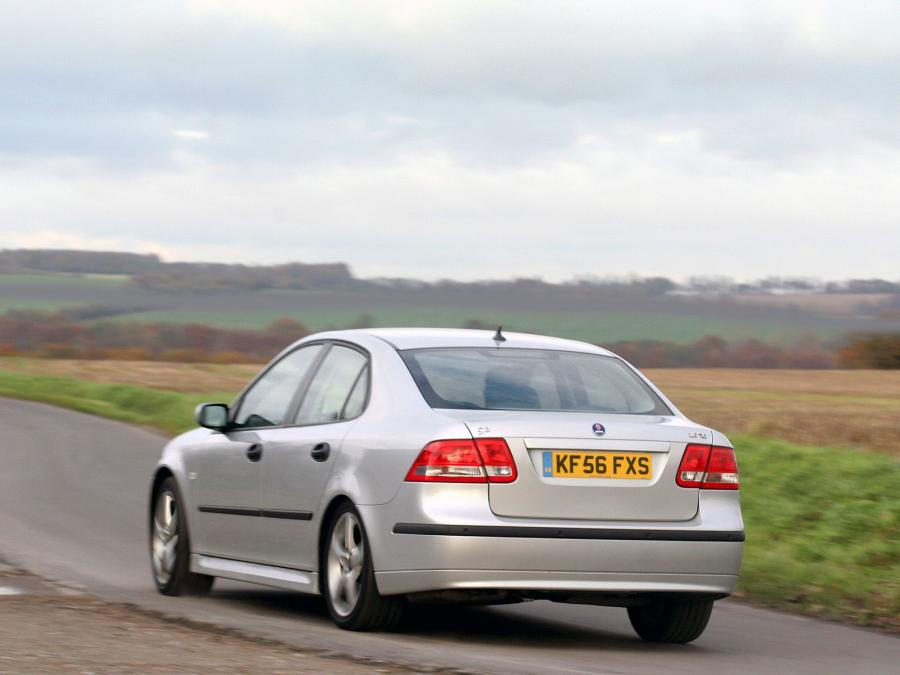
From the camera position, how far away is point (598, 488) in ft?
26.2

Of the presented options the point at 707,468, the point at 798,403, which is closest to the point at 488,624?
the point at 707,468

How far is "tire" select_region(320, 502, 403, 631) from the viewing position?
814 cm

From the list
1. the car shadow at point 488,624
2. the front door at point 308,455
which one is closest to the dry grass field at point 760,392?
the car shadow at point 488,624

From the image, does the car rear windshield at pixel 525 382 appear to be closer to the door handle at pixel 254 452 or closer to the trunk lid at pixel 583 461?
the trunk lid at pixel 583 461

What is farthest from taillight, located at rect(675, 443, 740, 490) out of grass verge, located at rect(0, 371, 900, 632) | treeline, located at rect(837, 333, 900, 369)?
treeline, located at rect(837, 333, 900, 369)

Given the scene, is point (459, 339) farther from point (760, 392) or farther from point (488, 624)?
point (760, 392)

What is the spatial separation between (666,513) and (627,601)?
1.55 ft

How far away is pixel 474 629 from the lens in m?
9.03

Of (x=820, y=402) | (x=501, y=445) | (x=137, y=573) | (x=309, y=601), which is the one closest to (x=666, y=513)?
(x=501, y=445)

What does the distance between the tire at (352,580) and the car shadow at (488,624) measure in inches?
6.8

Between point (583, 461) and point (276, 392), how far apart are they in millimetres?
2407

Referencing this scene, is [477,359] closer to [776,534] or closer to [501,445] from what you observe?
[501,445]

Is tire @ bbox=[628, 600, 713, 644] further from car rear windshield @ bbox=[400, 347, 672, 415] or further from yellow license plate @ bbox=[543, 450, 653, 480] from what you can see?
car rear windshield @ bbox=[400, 347, 672, 415]

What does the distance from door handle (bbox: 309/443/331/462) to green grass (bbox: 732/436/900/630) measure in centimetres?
350
